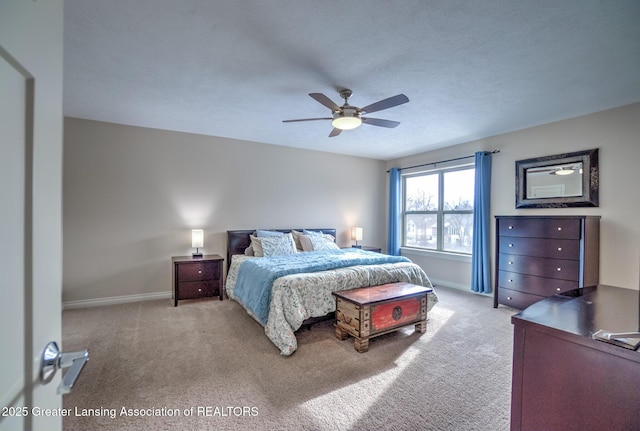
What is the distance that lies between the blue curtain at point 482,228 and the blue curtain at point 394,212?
1695 mm

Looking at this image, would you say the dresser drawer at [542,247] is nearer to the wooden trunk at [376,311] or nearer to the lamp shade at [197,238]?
the wooden trunk at [376,311]

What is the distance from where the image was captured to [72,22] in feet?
6.37

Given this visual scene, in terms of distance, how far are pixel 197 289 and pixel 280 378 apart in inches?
92.1

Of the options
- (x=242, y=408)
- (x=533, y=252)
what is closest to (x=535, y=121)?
(x=533, y=252)

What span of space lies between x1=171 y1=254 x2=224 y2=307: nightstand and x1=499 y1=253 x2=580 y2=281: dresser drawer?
403 centimetres

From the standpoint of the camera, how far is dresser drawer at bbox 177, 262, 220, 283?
3.99m

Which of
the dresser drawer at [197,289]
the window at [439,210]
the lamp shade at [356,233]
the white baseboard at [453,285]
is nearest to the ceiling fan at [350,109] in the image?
the window at [439,210]

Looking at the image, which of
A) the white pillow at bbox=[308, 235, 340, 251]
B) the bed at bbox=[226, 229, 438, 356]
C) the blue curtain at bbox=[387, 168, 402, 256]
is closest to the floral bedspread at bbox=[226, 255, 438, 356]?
the bed at bbox=[226, 229, 438, 356]

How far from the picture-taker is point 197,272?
409 centimetres

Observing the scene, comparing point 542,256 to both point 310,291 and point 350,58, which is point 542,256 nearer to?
point 310,291

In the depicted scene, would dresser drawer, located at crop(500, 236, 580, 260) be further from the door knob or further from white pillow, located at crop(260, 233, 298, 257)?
the door knob

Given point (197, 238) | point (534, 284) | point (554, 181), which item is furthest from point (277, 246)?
point (554, 181)

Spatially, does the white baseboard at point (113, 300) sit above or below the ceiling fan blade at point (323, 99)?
below

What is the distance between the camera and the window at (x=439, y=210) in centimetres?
505
